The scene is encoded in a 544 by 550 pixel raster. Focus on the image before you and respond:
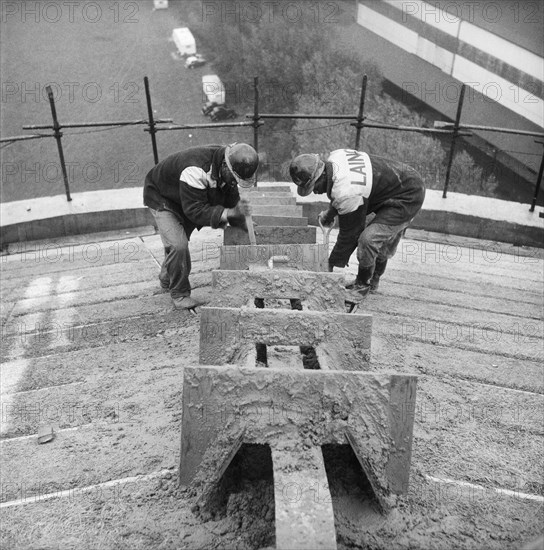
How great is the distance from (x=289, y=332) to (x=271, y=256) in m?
1.34

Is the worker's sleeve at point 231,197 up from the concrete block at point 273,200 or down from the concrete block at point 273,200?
up

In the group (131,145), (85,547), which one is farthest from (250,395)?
(131,145)

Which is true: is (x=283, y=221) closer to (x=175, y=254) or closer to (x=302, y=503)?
(x=175, y=254)

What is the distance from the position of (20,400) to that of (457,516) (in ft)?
9.09

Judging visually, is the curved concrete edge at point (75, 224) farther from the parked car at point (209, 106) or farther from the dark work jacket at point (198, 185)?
the parked car at point (209, 106)

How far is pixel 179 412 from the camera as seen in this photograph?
11.0 feet

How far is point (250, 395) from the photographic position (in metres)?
2.47

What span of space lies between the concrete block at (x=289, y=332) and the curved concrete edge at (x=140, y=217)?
13.2 ft

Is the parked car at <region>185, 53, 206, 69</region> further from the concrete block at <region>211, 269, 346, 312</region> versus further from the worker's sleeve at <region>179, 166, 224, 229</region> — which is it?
the concrete block at <region>211, 269, 346, 312</region>

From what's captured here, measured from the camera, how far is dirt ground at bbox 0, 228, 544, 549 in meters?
2.52

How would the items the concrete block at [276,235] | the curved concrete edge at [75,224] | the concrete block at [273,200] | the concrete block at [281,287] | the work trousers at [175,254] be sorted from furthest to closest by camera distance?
the curved concrete edge at [75,224]
the concrete block at [273,200]
the work trousers at [175,254]
the concrete block at [276,235]
the concrete block at [281,287]

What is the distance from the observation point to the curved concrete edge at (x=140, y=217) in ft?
22.6

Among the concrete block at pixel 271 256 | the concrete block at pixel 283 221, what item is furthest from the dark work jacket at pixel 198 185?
the concrete block at pixel 271 256

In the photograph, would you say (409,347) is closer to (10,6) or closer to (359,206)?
(359,206)
